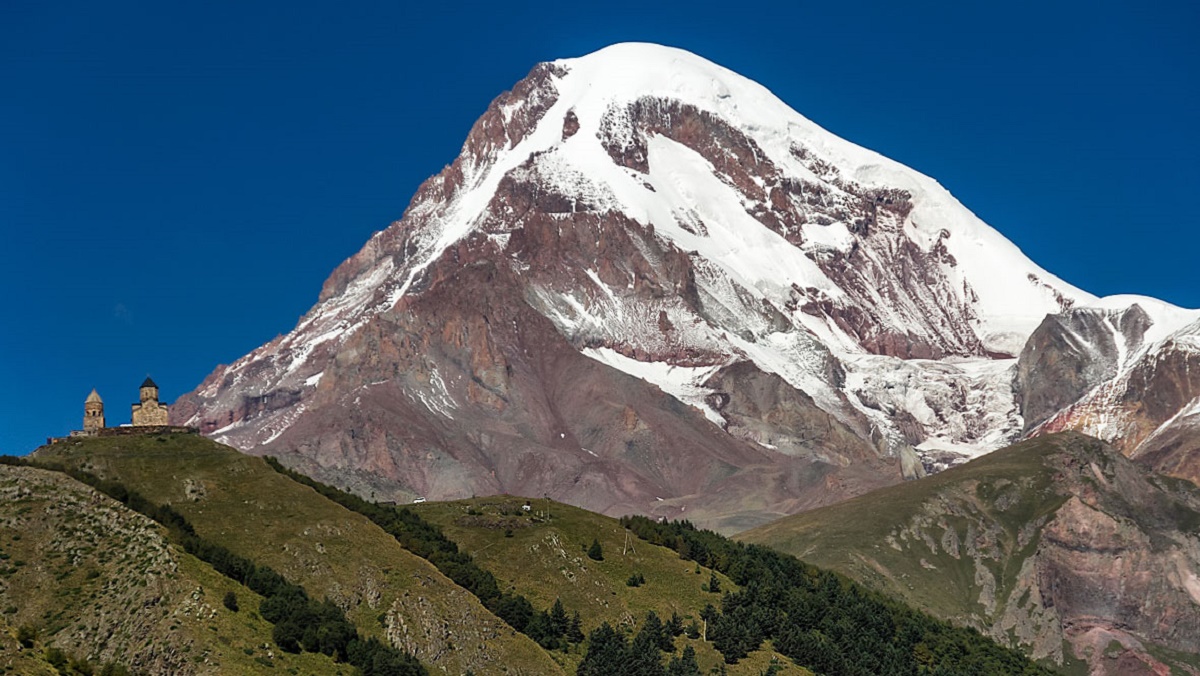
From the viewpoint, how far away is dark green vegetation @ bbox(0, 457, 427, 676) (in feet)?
409

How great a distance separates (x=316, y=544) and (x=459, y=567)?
15.6m

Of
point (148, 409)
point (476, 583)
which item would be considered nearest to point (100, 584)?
point (476, 583)

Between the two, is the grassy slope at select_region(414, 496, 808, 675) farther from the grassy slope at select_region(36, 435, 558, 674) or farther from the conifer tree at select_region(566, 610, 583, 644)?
the grassy slope at select_region(36, 435, 558, 674)

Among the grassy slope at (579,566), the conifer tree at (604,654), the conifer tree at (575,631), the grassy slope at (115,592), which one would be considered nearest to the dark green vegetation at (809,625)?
the grassy slope at (579,566)

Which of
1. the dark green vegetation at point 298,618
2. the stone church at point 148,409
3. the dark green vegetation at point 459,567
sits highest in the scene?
the stone church at point 148,409

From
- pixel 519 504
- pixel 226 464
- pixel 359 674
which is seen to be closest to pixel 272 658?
pixel 359 674

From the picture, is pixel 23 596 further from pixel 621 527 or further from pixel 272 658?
pixel 621 527

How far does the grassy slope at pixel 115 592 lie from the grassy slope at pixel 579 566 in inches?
1222

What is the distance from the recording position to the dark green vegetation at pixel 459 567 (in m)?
147

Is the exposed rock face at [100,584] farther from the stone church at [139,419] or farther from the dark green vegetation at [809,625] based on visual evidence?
the dark green vegetation at [809,625]

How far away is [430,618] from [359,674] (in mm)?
12018

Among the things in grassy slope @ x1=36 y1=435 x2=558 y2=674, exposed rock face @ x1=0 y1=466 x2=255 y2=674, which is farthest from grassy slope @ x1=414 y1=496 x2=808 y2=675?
exposed rock face @ x1=0 y1=466 x2=255 y2=674

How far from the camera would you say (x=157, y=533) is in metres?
131

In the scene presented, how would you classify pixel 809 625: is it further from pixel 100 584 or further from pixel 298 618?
pixel 100 584
